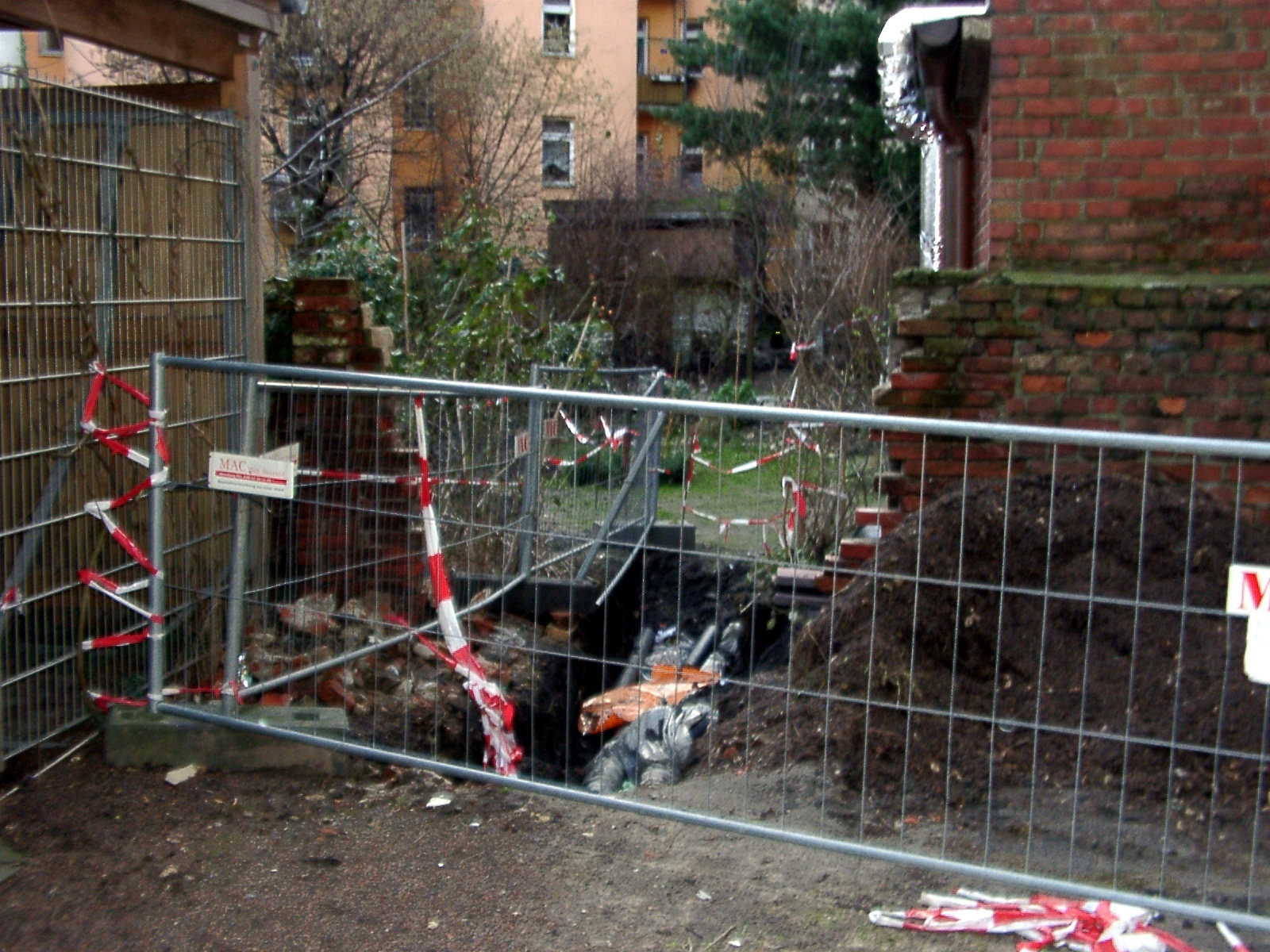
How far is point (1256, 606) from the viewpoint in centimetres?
300

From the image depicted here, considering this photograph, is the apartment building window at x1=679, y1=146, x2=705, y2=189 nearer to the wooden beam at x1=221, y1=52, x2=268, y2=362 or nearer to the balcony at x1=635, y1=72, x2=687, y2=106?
the balcony at x1=635, y1=72, x2=687, y2=106

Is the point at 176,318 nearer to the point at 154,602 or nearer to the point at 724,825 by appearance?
the point at 154,602

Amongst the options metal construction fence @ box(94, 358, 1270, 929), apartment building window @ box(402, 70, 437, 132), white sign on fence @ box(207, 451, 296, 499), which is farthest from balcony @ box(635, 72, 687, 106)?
white sign on fence @ box(207, 451, 296, 499)

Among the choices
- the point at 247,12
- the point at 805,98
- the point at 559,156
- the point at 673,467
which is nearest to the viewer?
the point at 247,12

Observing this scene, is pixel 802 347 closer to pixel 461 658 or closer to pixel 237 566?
pixel 461 658

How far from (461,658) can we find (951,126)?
4365 mm

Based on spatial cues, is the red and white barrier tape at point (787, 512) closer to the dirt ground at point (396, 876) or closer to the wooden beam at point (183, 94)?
the dirt ground at point (396, 876)

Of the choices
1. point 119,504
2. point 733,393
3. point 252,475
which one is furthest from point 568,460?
point 733,393

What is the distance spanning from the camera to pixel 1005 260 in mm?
Answer: 5508

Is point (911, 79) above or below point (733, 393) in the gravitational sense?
above

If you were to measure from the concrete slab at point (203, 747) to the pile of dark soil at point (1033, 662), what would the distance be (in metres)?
1.50

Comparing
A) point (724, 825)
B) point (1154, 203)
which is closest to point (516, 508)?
point (724, 825)

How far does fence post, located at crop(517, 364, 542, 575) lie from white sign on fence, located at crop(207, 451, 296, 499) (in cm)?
173

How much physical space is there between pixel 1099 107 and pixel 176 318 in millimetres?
4087
